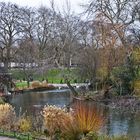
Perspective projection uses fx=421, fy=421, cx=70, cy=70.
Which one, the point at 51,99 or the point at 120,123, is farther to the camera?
the point at 51,99

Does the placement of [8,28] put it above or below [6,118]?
above

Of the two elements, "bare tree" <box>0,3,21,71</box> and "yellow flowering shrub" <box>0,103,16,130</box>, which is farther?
"bare tree" <box>0,3,21,71</box>

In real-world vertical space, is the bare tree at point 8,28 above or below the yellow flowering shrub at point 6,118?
above

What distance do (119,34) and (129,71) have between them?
3474 millimetres

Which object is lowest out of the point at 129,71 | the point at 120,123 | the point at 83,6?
the point at 120,123

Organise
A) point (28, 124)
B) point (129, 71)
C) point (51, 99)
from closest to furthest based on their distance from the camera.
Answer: point (28, 124)
point (129, 71)
point (51, 99)

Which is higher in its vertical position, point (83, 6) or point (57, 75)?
point (83, 6)

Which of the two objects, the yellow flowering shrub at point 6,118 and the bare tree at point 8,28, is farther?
the bare tree at point 8,28

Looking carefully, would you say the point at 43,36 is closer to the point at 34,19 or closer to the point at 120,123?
the point at 34,19

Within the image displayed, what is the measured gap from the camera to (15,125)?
18.9 metres

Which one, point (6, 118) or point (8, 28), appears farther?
point (8, 28)

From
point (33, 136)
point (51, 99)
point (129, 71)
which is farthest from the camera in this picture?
point (51, 99)

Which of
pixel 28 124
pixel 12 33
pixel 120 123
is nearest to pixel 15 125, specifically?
pixel 28 124

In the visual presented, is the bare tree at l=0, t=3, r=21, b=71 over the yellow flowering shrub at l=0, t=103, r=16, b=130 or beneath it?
over
